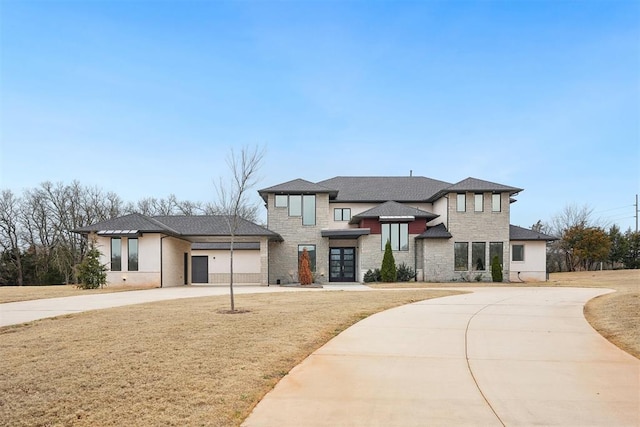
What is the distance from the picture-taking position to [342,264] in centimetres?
3138

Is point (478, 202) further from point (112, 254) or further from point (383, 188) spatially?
point (112, 254)

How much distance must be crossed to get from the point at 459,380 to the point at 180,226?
85.0ft

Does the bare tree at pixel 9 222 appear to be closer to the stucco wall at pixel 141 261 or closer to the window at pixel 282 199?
the stucco wall at pixel 141 261

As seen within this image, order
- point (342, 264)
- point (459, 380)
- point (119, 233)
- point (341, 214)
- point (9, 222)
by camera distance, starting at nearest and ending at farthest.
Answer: point (459, 380), point (119, 233), point (342, 264), point (341, 214), point (9, 222)

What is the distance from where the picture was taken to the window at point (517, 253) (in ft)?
99.7

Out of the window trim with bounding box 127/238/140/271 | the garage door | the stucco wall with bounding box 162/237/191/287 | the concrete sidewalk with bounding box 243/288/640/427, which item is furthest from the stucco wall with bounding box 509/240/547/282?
the window trim with bounding box 127/238/140/271

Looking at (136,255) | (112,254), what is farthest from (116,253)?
(136,255)

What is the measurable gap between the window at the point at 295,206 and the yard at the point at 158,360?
18.6 meters

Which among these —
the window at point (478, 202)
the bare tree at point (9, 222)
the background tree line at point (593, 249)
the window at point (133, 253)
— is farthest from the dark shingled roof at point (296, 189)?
the bare tree at point (9, 222)

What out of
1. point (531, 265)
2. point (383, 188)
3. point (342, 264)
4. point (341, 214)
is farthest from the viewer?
point (383, 188)

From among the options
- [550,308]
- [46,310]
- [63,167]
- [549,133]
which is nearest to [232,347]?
[46,310]

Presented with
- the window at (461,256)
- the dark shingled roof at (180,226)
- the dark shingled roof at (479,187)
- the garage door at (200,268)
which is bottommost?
the garage door at (200,268)

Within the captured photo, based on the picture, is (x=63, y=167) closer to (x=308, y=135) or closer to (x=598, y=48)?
(x=308, y=135)

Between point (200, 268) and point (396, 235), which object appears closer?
point (396, 235)
